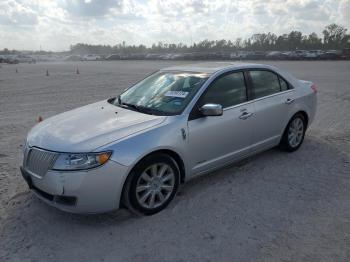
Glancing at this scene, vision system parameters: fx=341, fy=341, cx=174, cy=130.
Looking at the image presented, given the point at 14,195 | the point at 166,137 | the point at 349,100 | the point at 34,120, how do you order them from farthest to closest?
the point at 349,100
the point at 34,120
the point at 14,195
the point at 166,137

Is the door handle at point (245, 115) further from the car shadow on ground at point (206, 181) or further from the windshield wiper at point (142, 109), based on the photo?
the windshield wiper at point (142, 109)

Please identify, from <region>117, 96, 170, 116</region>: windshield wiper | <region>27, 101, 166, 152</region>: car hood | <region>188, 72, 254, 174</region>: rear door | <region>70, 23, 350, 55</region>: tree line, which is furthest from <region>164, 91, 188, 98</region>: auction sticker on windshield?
<region>70, 23, 350, 55</region>: tree line

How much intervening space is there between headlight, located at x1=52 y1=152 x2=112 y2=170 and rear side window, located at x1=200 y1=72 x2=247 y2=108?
1.51 metres

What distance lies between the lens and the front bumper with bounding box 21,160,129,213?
3.39 meters

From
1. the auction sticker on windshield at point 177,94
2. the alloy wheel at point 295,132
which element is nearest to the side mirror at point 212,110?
the auction sticker on windshield at point 177,94

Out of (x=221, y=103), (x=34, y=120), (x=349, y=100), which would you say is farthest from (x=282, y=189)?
(x=349, y=100)

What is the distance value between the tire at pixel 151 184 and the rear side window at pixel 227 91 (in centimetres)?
96

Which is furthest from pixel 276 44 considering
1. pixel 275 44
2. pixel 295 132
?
pixel 295 132

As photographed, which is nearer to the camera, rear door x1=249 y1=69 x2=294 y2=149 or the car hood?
the car hood

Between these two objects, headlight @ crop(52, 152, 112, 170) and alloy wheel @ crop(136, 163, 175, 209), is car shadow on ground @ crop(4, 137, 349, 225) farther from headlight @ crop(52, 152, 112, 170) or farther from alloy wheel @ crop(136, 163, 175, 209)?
headlight @ crop(52, 152, 112, 170)

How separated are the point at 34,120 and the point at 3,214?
533cm

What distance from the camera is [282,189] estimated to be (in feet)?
14.5

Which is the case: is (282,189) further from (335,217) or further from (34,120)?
(34,120)

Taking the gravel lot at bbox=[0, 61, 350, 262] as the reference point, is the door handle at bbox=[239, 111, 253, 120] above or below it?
above
